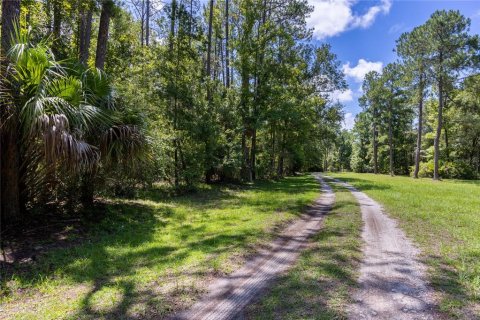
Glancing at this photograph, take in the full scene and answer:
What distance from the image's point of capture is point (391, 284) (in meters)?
3.64

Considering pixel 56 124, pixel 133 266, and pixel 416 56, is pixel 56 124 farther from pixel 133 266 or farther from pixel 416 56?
pixel 416 56

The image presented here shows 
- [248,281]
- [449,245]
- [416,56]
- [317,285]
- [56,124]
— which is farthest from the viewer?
[416,56]

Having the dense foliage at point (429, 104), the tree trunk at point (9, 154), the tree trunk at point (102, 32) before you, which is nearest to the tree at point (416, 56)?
the dense foliage at point (429, 104)

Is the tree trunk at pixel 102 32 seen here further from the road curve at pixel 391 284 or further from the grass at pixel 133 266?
the road curve at pixel 391 284

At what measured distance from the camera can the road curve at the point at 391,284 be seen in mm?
2986

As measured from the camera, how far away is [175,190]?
13.6 meters

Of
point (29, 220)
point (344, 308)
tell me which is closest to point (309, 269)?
point (344, 308)

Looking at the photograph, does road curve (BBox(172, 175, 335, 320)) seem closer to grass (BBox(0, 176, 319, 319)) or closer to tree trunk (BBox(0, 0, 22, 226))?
grass (BBox(0, 176, 319, 319))

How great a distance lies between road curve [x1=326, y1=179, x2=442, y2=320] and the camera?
9.80 ft

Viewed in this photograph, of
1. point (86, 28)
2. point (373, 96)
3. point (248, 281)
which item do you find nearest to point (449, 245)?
point (248, 281)

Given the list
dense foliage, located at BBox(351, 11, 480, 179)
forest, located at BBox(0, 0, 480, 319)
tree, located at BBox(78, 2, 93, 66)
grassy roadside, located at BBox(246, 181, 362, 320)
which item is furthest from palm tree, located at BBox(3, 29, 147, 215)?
dense foliage, located at BBox(351, 11, 480, 179)

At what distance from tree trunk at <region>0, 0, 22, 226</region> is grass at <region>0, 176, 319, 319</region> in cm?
157

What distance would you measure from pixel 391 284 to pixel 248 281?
1.82m

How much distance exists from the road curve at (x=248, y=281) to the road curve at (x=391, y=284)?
3.73 feet
